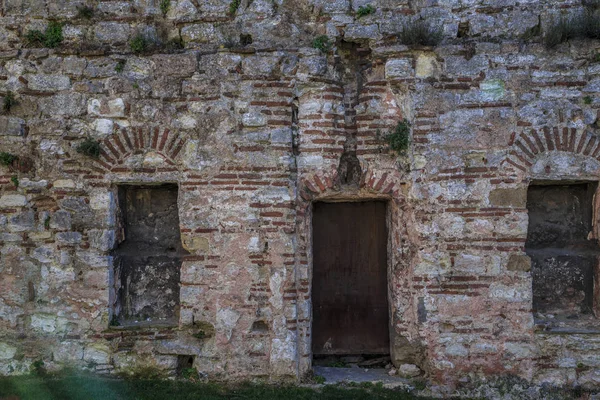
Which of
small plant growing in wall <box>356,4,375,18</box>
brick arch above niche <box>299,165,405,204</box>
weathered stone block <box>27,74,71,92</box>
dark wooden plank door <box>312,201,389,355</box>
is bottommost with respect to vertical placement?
dark wooden plank door <box>312,201,389,355</box>

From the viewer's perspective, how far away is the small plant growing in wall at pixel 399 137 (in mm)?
5141

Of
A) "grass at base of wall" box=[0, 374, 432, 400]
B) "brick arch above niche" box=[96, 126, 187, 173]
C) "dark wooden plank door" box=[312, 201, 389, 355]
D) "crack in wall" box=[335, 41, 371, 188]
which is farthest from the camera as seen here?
"dark wooden plank door" box=[312, 201, 389, 355]

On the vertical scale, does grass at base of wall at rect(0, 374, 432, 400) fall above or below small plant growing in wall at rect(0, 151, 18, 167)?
below

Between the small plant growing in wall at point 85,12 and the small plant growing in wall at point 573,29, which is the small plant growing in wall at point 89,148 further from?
the small plant growing in wall at point 573,29

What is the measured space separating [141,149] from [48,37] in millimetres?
1536

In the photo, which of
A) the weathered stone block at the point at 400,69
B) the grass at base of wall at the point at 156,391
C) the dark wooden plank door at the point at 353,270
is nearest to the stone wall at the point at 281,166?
the weathered stone block at the point at 400,69

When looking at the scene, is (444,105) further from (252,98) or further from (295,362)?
(295,362)

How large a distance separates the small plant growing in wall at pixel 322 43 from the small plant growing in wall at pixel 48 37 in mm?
2647

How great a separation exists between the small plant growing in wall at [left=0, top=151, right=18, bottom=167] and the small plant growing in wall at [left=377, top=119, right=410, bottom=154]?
12.3ft

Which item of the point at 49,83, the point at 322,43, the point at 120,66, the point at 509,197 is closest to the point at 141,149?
the point at 120,66

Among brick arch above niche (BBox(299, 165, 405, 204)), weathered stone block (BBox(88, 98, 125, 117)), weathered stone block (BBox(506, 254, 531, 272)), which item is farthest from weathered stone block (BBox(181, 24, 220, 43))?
weathered stone block (BBox(506, 254, 531, 272))

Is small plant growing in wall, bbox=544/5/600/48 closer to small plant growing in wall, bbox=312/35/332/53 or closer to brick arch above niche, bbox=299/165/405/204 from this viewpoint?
brick arch above niche, bbox=299/165/405/204

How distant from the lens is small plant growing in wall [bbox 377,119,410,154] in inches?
202

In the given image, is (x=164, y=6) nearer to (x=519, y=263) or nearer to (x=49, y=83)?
(x=49, y=83)
